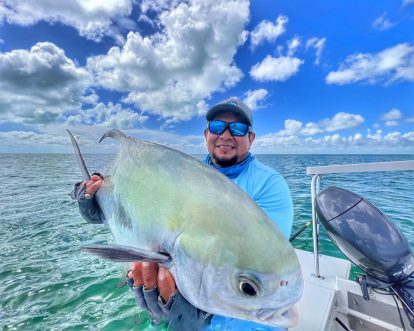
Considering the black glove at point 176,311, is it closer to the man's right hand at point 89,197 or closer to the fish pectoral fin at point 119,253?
the fish pectoral fin at point 119,253

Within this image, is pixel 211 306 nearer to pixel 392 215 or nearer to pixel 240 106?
pixel 240 106

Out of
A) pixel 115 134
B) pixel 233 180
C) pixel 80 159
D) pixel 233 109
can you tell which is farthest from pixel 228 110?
pixel 80 159

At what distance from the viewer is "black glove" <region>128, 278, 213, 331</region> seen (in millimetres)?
1545

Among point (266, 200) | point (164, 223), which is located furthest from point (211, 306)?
point (266, 200)

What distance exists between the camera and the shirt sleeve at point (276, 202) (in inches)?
80.6

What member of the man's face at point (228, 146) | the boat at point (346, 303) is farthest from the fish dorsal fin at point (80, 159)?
the boat at point (346, 303)

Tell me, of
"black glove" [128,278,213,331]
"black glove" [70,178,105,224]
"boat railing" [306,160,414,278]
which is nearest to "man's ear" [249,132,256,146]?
"boat railing" [306,160,414,278]

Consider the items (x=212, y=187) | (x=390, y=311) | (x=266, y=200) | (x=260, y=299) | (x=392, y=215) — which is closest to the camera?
(x=260, y=299)

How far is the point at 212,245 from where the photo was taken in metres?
1.12

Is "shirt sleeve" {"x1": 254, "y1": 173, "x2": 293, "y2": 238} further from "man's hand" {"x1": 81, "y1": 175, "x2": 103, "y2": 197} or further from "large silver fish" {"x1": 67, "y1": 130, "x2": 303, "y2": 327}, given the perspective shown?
"man's hand" {"x1": 81, "y1": 175, "x2": 103, "y2": 197}

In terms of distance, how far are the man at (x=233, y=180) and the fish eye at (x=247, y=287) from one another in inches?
19.7

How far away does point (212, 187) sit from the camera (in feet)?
4.12

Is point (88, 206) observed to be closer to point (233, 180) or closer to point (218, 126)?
point (233, 180)

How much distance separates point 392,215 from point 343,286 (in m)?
8.09
